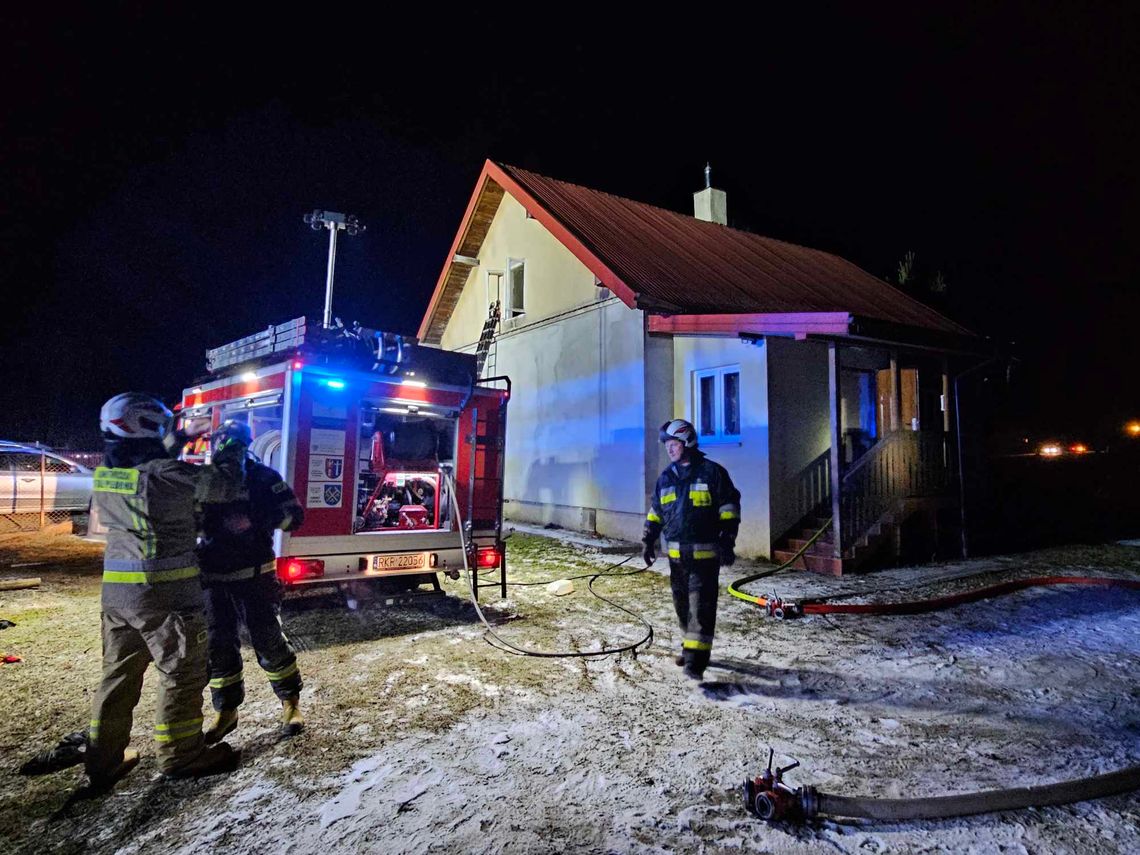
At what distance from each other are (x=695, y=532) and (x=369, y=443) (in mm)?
3363

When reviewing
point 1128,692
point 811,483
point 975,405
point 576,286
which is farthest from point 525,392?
point 1128,692

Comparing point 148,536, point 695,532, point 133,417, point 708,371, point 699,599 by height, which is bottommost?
point 699,599

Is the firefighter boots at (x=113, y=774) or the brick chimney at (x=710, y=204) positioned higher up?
the brick chimney at (x=710, y=204)

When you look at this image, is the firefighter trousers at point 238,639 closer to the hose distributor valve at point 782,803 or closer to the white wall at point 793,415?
the hose distributor valve at point 782,803

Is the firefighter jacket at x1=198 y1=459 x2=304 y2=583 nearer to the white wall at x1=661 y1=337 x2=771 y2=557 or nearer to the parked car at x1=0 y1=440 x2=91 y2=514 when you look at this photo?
the white wall at x1=661 y1=337 x2=771 y2=557

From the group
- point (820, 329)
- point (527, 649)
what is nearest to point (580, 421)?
point (820, 329)

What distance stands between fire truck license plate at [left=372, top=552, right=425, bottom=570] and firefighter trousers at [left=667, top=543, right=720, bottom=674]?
2.50 meters

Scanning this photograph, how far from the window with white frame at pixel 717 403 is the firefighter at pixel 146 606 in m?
8.31

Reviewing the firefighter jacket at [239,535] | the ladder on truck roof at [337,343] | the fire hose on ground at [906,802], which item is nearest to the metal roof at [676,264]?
the ladder on truck roof at [337,343]

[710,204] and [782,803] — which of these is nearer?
[782,803]

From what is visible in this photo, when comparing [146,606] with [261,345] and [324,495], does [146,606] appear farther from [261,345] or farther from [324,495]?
[261,345]

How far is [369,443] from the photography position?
20.4 feet

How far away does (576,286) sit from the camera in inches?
508

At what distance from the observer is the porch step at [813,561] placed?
334 inches
